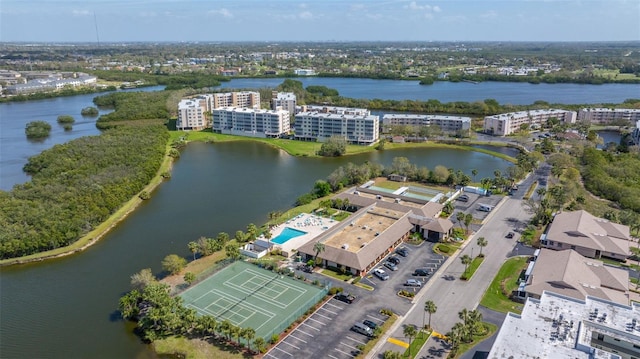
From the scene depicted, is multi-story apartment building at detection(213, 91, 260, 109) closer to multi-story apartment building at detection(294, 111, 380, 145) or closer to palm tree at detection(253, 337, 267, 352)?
multi-story apartment building at detection(294, 111, 380, 145)

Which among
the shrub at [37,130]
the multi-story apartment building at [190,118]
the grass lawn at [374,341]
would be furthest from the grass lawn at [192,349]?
the shrub at [37,130]

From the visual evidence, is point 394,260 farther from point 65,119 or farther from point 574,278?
point 65,119

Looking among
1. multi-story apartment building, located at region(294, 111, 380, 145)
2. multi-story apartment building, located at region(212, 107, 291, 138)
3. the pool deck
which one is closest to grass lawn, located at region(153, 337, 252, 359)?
the pool deck

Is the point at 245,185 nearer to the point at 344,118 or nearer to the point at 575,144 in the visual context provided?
the point at 344,118

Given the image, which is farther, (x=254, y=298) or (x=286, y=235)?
(x=286, y=235)

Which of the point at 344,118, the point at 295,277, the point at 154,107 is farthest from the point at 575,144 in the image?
the point at 154,107

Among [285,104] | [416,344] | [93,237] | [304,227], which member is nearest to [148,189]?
[93,237]
